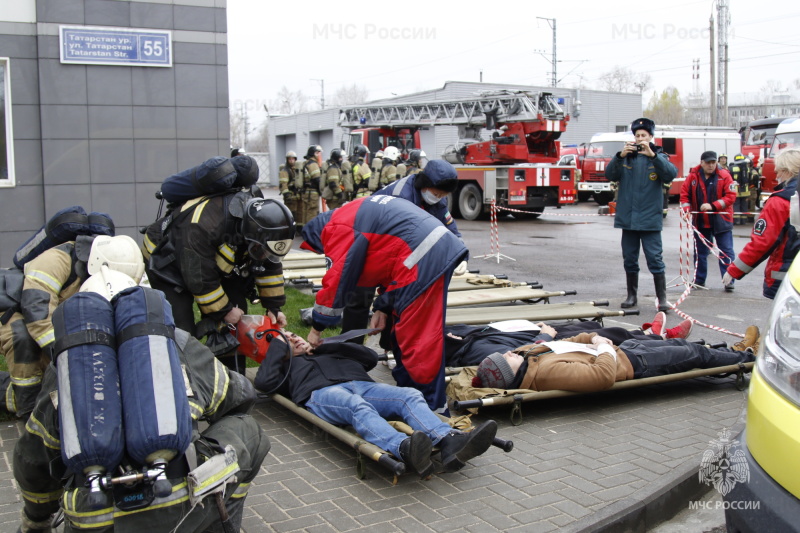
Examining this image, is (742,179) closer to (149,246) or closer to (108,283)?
(149,246)

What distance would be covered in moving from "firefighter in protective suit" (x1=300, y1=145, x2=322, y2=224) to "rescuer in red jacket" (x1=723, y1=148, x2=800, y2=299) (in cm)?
1098

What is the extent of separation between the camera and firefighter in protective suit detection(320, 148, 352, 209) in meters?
15.4

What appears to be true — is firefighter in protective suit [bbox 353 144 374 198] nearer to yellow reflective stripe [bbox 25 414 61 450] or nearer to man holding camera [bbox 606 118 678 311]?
man holding camera [bbox 606 118 678 311]

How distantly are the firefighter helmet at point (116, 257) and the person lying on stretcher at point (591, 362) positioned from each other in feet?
8.11

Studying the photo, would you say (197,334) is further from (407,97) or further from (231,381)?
(407,97)

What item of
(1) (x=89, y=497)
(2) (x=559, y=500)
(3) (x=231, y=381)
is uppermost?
(3) (x=231, y=381)

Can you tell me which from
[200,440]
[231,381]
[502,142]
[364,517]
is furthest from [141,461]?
[502,142]

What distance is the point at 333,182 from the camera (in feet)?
50.6

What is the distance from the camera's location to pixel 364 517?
11.7 feet

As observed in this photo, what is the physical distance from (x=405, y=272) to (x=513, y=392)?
1067mm

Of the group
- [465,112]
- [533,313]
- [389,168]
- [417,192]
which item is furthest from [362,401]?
[465,112]

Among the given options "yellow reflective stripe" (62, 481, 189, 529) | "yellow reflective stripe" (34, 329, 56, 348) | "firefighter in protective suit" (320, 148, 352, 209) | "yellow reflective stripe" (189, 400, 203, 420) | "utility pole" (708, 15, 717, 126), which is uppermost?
"utility pole" (708, 15, 717, 126)

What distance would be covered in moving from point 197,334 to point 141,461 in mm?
2702

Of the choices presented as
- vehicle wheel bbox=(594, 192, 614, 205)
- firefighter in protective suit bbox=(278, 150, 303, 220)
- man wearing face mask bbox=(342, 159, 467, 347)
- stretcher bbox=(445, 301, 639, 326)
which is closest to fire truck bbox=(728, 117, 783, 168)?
vehicle wheel bbox=(594, 192, 614, 205)
